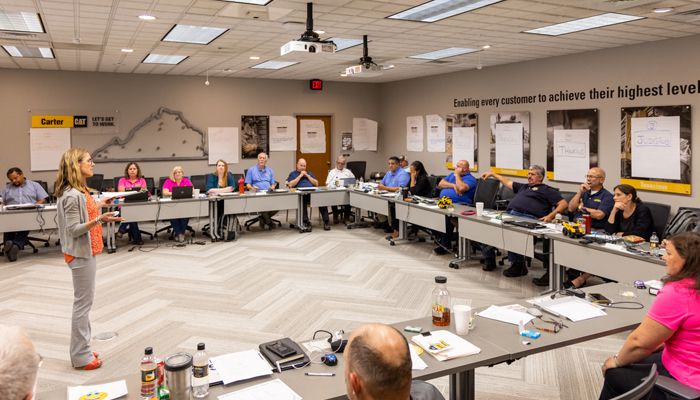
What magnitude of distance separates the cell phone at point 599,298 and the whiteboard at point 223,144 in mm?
8504

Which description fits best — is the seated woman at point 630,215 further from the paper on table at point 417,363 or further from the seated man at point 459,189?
the paper on table at point 417,363

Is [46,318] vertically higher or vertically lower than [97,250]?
lower

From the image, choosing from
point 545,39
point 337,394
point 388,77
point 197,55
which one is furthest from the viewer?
point 388,77

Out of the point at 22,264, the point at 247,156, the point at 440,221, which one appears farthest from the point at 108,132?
the point at 440,221

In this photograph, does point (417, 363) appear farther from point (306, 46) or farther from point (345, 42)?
point (345, 42)

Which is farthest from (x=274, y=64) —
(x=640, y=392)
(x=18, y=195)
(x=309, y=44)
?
(x=640, y=392)

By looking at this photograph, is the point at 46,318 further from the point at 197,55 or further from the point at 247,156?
the point at 247,156

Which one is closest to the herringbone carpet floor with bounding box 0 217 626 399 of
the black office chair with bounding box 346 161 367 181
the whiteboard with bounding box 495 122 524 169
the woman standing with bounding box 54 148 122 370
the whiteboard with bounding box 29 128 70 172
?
the woman standing with bounding box 54 148 122 370

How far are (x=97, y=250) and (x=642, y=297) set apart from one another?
3.57 meters

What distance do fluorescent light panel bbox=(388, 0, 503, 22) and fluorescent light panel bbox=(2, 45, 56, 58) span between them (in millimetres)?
4934

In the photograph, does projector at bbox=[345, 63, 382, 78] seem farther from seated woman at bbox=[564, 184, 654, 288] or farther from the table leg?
the table leg

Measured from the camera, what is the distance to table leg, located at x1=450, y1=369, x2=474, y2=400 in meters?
2.50

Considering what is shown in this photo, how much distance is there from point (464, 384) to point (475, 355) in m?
0.29

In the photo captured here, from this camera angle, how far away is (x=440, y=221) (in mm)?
6773
